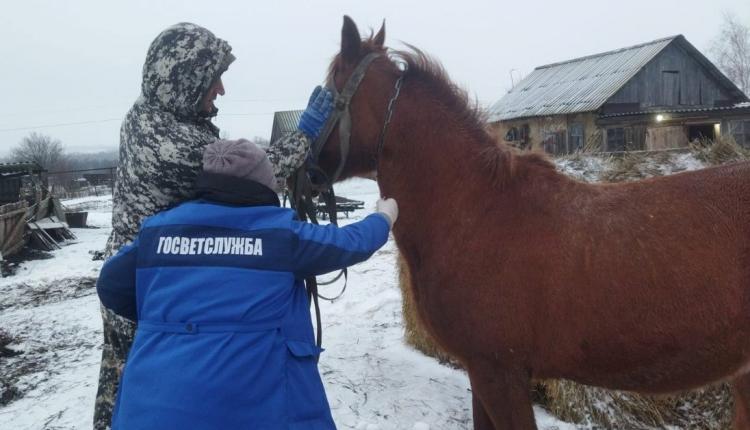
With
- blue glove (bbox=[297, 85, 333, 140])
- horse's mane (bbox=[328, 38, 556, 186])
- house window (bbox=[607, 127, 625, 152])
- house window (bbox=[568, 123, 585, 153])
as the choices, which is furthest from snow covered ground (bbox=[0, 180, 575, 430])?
house window (bbox=[607, 127, 625, 152])

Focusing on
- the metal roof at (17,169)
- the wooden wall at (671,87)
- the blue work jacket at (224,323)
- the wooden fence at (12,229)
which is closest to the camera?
the blue work jacket at (224,323)

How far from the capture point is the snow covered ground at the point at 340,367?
12.4 feet

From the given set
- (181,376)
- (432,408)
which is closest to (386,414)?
(432,408)

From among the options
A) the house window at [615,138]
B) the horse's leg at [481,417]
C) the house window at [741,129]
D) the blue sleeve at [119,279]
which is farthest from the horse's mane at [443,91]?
the house window at [741,129]

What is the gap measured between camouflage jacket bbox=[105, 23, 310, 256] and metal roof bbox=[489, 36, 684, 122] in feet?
62.4

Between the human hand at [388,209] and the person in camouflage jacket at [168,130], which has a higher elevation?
the person in camouflage jacket at [168,130]

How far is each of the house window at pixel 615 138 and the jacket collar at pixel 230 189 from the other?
865 inches

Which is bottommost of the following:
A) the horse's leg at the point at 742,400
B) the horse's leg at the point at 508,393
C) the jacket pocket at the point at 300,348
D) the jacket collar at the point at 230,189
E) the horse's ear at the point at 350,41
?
the horse's leg at the point at 742,400

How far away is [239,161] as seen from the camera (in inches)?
65.1

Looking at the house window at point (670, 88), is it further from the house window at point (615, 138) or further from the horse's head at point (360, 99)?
the horse's head at point (360, 99)

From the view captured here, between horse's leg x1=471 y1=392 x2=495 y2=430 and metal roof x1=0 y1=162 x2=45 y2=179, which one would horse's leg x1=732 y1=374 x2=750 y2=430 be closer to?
horse's leg x1=471 y1=392 x2=495 y2=430

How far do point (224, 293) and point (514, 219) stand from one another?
1.36 m

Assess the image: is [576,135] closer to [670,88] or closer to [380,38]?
[670,88]

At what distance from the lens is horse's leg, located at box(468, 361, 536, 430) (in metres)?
2.11
